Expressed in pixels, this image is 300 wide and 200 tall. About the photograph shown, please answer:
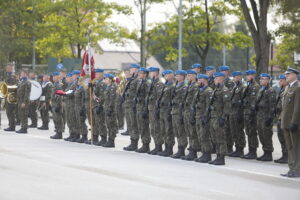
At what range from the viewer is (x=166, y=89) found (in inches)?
663

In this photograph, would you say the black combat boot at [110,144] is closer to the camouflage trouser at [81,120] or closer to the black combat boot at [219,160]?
the camouflage trouser at [81,120]

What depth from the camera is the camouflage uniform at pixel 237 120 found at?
16844 millimetres

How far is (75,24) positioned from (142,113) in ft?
73.4

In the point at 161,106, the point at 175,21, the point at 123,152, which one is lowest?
the point at 123,152

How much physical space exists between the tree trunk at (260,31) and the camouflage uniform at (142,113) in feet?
36.2

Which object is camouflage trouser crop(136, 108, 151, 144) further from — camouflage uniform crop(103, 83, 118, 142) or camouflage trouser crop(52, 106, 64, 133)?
camouflage trouser crop(52, 106, 64, 133)

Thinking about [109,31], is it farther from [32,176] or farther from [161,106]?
[32,176]

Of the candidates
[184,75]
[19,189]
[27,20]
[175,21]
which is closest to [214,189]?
[19,189]

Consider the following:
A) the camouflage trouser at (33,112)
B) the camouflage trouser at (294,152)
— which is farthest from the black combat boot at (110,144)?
the camouflage trouser at (33,112)

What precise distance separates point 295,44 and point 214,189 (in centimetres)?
2021

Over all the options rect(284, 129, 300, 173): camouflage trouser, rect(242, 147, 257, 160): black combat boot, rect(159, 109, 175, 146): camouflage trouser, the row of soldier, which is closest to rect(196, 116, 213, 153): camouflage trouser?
the row of soldier

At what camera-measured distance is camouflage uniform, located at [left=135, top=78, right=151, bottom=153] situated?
57.6 feet

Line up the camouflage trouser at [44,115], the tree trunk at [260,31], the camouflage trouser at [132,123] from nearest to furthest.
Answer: the camouflage trouser at [132,123], the camouflage trouser at [44,115], the tree trunk at [260,31]

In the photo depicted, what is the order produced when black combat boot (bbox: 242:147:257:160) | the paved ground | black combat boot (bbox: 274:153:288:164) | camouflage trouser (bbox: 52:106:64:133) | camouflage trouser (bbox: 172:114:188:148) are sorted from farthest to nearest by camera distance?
camouflage trouser (bbox: 52:106:64:133) → black combat boot (bbox: 242:147:257:160) → camouflage trouser (bbox: 172:114:188:148) → black combat boot (bbox: 274:153:288:164) → the paved ground
